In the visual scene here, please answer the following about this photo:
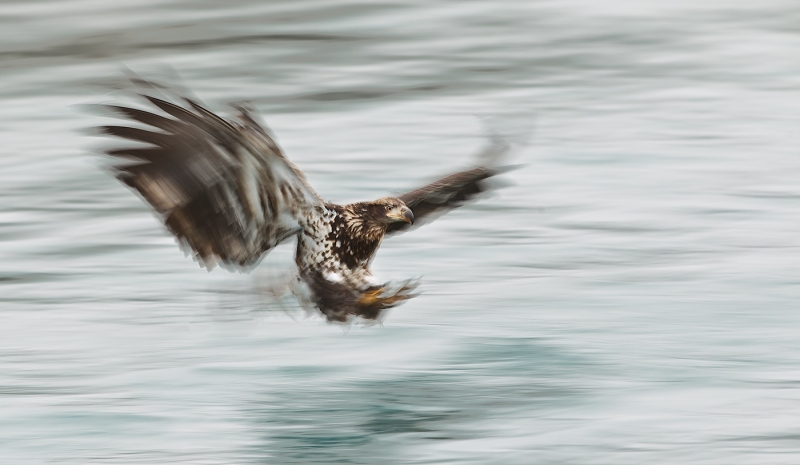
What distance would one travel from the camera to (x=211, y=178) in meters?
6.26

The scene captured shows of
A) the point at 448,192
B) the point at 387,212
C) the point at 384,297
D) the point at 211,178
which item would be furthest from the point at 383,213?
the point at 211,178

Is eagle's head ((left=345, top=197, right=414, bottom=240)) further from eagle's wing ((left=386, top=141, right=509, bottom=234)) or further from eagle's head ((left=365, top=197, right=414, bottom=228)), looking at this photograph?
eagle's wing ((left=386, top=141, right=509, bottom=234))

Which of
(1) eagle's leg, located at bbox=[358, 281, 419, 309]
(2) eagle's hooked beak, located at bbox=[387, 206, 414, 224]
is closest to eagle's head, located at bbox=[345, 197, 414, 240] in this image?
(2) eagle's hooked beak, located at bbox=[387, 206, 414, 224]

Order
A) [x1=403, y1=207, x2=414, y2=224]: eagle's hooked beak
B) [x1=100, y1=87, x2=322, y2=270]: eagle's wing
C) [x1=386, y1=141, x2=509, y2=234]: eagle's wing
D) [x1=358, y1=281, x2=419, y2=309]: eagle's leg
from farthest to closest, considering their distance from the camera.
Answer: [x1=386, y1=141, x2=509, y2=234]: eagle's wing < [x1=403, y1=207, x2=414, y2=224]: eagle's hooked beak < [x1=358, y1=281, x2=419, y2=309]: eagle's leg < [x1=100, y1=87, x2=322, y2=270]: eagle's wing

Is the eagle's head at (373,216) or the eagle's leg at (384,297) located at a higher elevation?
the eagle's head at (373,216)

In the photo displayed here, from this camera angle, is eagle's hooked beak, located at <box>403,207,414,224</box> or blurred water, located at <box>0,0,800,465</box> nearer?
blurred water, located at <box>0,0,800,465</box>

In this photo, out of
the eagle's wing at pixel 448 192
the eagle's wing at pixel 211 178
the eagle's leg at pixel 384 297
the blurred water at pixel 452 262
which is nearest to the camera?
the eagle's wing at pixel 211 178

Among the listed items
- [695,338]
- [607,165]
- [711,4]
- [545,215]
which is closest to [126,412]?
[695,338]

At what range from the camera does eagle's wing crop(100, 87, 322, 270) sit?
600 cm

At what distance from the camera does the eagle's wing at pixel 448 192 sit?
767 cm

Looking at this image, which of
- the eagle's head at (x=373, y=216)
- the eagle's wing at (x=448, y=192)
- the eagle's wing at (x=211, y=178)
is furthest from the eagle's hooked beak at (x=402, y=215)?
the eagle's wing at (x=211, y=178)

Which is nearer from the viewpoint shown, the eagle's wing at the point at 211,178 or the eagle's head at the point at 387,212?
the eagle's wing at the point at 211,178

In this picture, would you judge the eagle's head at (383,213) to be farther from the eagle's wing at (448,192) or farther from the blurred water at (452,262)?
the blurred water at (452,262)

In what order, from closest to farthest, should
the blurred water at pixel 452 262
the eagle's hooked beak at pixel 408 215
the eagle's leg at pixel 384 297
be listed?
the eagle's leg at pixel 384 297 → the blurred water at pixel 452 262 → the eagle's hooked beak at pixel 408 215
